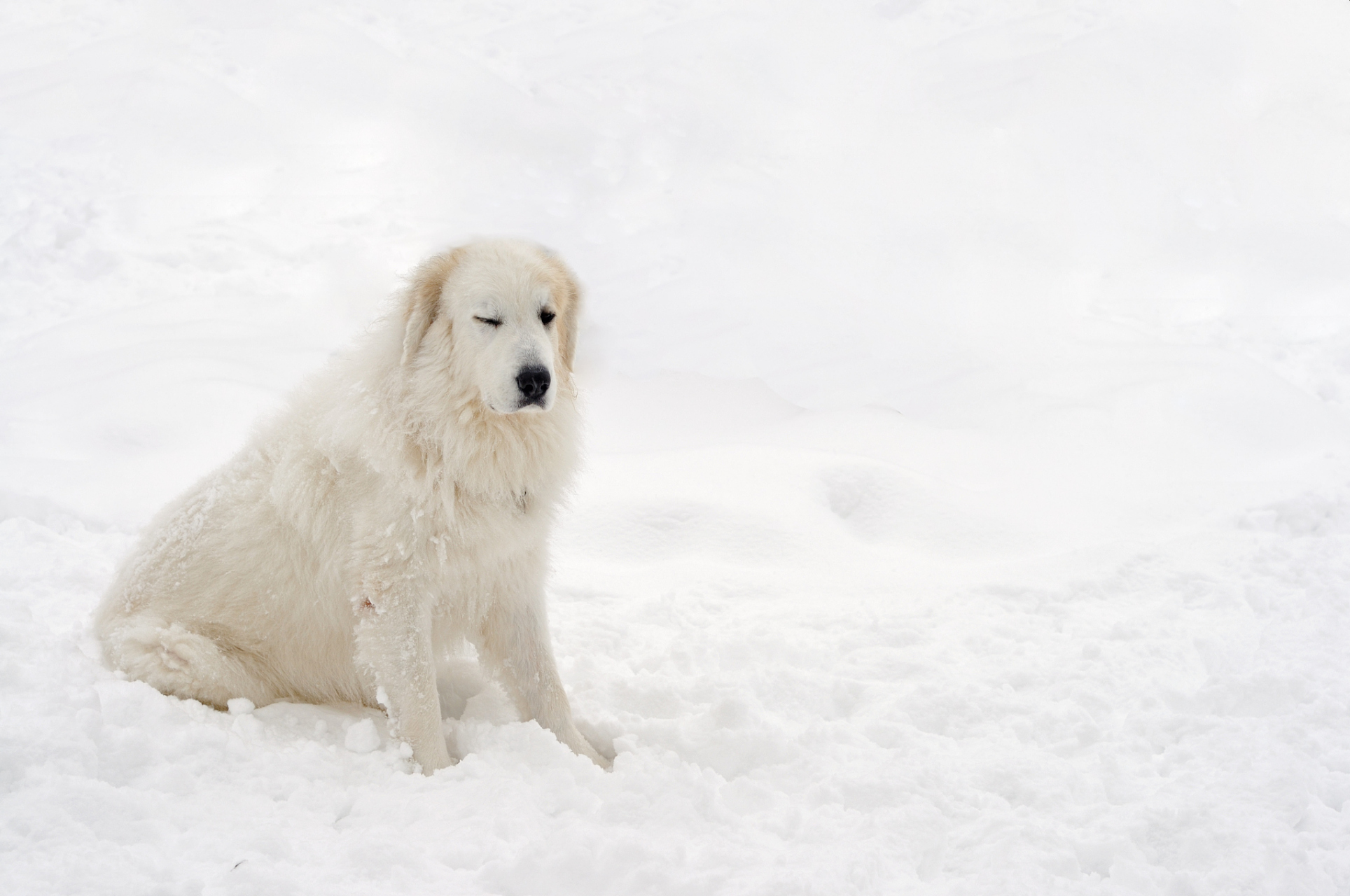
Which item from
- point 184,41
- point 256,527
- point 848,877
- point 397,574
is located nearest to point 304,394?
point 256,527

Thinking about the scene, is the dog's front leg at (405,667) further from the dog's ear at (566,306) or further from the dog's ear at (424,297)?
the dog's ear at (566,306)

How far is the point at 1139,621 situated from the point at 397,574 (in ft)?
10.3

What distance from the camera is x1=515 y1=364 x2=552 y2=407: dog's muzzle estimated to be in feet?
9.47

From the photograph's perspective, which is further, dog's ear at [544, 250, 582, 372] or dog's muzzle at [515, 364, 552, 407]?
dog's ear at [544, 250, 582, 372]

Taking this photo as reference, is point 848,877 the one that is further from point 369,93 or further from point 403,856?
point 369,93

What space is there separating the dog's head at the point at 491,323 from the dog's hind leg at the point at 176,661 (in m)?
1.13

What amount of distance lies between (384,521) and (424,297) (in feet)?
2.49

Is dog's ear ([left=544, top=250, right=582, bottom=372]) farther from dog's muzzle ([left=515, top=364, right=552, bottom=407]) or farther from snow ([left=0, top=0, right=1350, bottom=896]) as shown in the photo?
dog's muzzle ([left=515, top=364, right=552, bottom=407])

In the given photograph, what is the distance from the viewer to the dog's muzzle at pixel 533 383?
289 centimetres

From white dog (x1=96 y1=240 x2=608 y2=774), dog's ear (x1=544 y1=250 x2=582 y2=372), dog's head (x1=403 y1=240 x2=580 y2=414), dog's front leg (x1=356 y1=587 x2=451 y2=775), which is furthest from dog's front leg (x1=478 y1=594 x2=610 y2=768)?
dog's ear (x1=544 y1=250 x2=582 y2=372)

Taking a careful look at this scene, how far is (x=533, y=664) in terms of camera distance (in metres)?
3.33

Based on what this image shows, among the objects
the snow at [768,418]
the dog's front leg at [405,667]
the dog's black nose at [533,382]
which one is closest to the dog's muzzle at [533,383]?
the dog's black nose at [533,382]

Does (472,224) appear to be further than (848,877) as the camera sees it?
Yes

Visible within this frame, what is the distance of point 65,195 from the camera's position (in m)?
8.59
